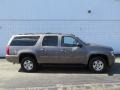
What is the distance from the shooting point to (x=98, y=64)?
17.5 meters

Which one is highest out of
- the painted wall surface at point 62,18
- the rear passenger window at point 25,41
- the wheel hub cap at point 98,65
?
the painted wall surface at point 62,18

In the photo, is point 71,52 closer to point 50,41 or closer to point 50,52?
point 50,52

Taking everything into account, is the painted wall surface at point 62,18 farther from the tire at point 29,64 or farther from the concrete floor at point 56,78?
the tire at point 29,64

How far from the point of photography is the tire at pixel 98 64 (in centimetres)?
1742

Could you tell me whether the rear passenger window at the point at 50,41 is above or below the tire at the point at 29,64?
above

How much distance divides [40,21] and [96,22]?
3397 mm

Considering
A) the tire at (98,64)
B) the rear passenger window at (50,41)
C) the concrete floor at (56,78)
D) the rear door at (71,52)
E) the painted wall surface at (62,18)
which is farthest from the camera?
the painted wall surface at (62,18)

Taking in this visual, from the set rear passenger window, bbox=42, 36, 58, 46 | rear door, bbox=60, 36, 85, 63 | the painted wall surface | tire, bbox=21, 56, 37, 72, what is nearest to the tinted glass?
rear door, bbox=60, 36, 85, 63

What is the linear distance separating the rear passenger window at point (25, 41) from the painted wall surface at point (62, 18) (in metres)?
5.77

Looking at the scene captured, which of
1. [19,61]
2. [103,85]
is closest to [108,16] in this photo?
[19,61]

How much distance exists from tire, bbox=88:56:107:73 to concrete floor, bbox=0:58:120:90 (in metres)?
0.31

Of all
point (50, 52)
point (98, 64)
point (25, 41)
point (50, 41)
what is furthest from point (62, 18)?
point (98, 64)

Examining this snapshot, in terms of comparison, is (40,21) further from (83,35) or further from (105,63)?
(105,63)

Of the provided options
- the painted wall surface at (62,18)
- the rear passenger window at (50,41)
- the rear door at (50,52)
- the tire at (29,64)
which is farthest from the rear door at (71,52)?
the painted wall surface at (62,18)
